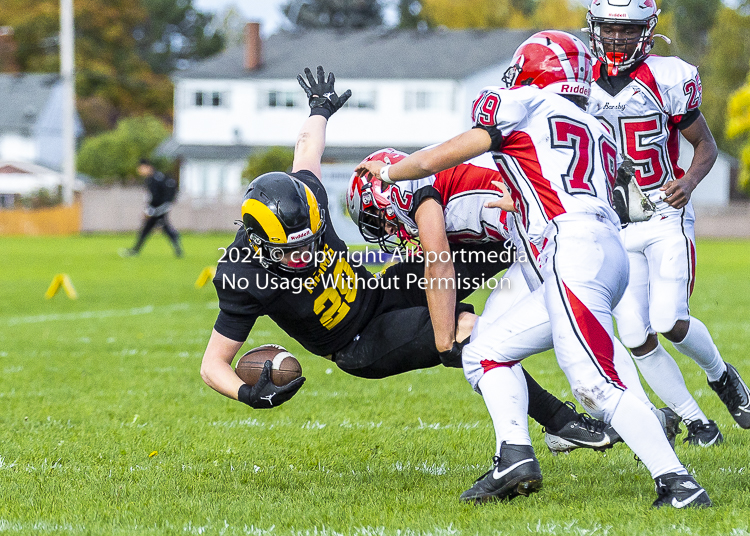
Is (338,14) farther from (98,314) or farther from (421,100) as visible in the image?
(98,314)

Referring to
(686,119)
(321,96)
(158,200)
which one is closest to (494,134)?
(686,119)

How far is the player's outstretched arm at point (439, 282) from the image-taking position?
3936 mm

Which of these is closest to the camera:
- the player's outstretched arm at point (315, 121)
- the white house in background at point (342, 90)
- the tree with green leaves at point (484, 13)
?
the player's outstretched arm at point (315, 121)

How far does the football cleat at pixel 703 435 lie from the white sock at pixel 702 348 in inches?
11.5

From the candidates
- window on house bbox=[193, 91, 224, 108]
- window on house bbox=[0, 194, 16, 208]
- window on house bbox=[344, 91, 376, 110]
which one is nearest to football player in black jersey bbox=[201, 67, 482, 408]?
window on house bbox=[344, 91, 376, 110]

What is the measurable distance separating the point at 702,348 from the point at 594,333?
5.13 feet

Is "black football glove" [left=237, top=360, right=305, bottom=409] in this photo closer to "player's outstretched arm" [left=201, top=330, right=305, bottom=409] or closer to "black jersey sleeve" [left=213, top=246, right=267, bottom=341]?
"player's outstretched arm" [left=201, top=330, right=305, bottom=409]

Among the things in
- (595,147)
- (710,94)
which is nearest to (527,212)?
(595,147)

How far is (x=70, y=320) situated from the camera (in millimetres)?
9531

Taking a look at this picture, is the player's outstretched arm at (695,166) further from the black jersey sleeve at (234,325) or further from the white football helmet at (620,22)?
the black jersey sleeve at (234,325)

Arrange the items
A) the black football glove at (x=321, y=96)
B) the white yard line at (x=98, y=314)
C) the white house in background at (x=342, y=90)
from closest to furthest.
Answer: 1. the black football glove at (x=321, y=96)
2. the white yard line at (x=98, y=314)
3. the white house in background at (x=342, y=90)

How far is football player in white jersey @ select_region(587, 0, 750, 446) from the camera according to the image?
457 cm

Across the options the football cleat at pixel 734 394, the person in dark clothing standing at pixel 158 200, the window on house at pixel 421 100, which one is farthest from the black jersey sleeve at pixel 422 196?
the window on house at pixel 421 100

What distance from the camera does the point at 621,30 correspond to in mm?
4457
